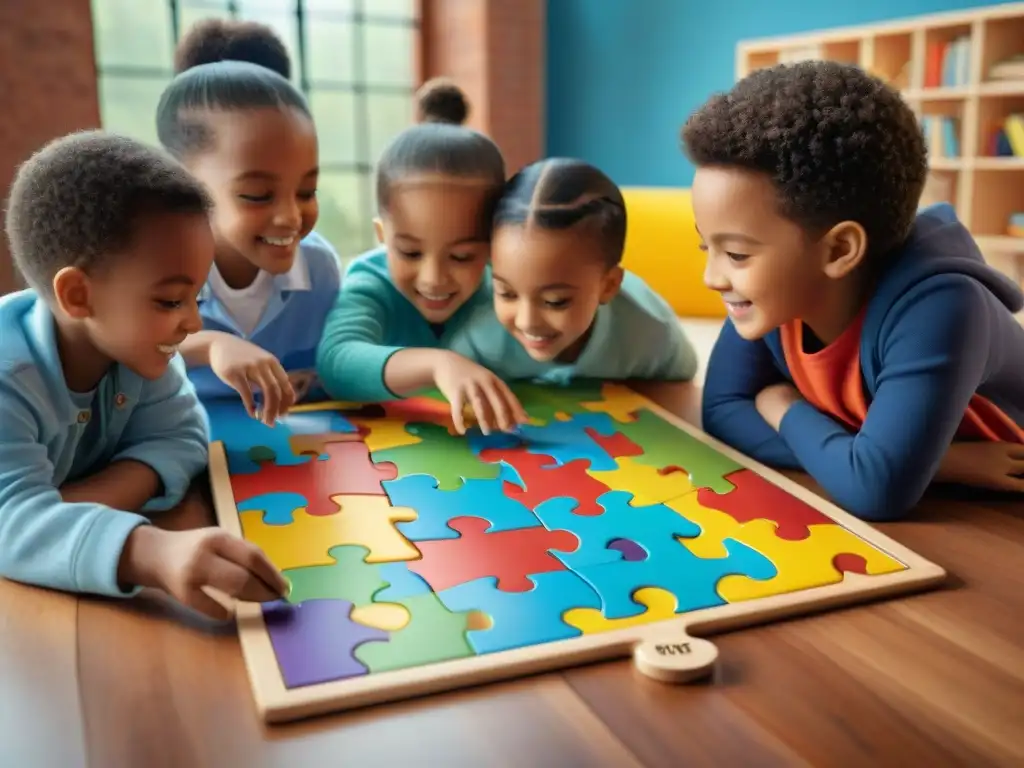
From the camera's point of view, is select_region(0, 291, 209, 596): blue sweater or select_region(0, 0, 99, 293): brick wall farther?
select_region(0, 0, 99, 293): brick wall

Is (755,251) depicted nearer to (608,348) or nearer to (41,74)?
(608,348)

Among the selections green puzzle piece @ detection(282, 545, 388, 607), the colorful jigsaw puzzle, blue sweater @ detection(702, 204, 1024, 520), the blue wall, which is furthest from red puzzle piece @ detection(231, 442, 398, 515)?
the blue wall

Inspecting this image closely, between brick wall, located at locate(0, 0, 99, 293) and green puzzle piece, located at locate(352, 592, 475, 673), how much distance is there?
258cm

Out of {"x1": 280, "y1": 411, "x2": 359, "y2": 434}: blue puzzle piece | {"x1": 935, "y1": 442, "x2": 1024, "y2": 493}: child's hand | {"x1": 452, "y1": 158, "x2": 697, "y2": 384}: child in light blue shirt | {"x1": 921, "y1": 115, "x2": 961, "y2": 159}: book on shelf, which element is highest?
{"x1": 921, "y1": 115, "x2": 961, "y2": 159}: book on shelf

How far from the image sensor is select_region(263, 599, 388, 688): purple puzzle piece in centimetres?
57

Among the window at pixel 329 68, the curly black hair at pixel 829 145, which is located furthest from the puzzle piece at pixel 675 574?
the window at pixel 329 68

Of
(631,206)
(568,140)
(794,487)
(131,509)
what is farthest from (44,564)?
(568,140)

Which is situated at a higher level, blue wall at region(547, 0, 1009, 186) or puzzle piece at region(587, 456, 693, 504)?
blue wall at region(547, 0, 1009, 186)

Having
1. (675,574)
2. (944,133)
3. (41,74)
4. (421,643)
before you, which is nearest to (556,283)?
(675,574)

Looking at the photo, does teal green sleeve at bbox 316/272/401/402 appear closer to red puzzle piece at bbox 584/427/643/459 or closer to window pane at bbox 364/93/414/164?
red puzzle piece at bbox 584/427/643/459

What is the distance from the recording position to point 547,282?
1.11 meters

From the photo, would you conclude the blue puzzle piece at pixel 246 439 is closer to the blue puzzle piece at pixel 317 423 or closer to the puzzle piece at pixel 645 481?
the blue puzzle piece at pixel 317 423

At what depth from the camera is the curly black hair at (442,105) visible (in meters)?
1.42

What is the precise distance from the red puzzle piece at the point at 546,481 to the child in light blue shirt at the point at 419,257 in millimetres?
144
